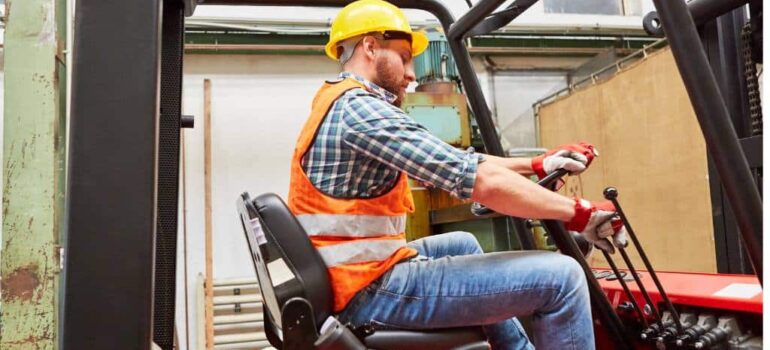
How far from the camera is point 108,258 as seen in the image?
106 cm

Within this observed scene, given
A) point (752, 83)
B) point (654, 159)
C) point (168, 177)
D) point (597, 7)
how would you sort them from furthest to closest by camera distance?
point (597, 7) < point (654, 159) < point (752, 83) < point (168, 177)

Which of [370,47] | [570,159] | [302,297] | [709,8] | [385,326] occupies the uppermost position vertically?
[709,8]

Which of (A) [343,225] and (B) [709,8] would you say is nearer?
(A) [343,225]

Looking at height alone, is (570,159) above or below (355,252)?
above

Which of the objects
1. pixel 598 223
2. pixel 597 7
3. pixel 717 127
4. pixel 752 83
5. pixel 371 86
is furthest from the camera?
pixel 597 7

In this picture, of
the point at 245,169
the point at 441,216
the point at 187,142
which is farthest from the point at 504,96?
the point at 187,142

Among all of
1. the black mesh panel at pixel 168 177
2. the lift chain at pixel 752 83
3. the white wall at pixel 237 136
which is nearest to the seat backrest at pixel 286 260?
the black mesh panel at pixel 168 177

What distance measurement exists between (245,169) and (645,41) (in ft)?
16.7

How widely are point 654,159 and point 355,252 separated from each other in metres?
4.68

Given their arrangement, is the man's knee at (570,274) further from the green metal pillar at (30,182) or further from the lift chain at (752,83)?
the green metal pillar at (30,182)

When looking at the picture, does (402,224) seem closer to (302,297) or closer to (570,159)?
(302,297)

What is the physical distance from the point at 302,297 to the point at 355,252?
0.69ft

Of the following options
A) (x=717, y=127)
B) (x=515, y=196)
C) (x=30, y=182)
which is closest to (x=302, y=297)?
(x=515, y=196)

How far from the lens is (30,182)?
275 cm
